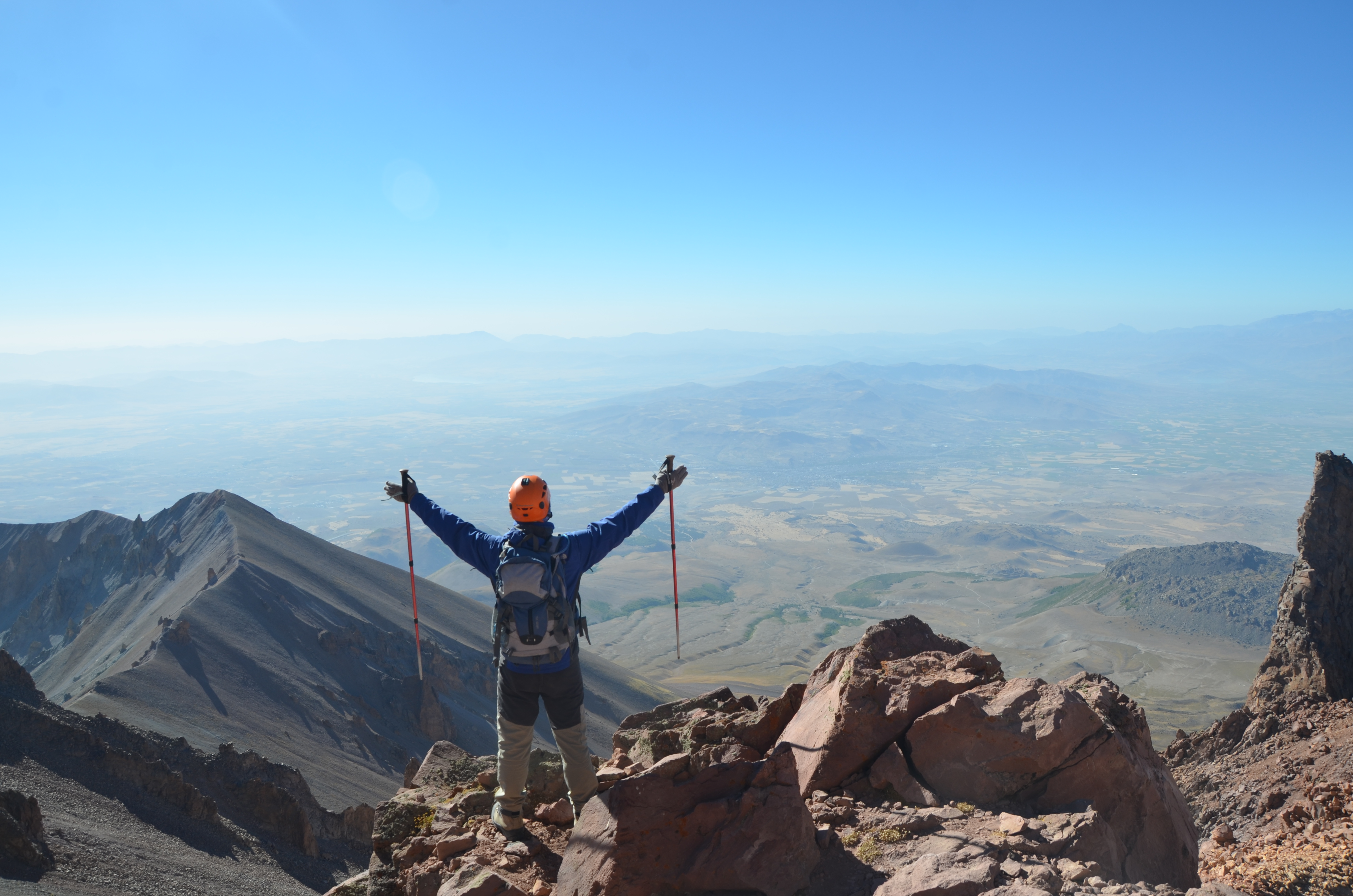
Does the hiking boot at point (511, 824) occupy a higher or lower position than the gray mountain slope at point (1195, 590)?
higher

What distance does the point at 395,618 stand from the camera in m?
67.1

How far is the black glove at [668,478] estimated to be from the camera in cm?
784

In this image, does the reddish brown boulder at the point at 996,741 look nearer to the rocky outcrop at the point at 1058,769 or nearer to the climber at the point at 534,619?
the rocky outcrop at the point at 1058,769

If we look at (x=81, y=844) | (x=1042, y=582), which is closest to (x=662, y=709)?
(x=81, y=844)

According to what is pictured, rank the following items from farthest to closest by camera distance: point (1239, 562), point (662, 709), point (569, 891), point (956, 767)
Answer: point (1239, 562) < point (662, 709) < point (956, 767) < point (569, 891)

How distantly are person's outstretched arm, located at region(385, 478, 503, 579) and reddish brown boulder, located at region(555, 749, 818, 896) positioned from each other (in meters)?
2.37

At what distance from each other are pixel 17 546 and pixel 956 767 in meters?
90.5

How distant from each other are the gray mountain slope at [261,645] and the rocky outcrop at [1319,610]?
3470 centimetres

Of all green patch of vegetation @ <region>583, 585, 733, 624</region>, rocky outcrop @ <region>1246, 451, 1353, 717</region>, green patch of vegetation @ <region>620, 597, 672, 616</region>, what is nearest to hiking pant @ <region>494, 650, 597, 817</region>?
rocky outcrop @ <region>1246, 451, 1353, 717</region>

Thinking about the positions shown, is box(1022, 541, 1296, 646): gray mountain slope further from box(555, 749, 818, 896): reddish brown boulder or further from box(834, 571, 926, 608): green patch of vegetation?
box(555, 749, 818, 896): reddish brown boulder

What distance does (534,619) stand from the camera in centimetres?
676

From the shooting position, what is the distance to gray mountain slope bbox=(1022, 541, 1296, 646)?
11919 centimetres

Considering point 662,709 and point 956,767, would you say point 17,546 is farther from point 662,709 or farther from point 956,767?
point 956,767

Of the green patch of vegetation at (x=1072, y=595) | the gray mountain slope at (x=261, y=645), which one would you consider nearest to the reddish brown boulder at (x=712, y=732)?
the gray mountain slope at (x=261, y=645)
